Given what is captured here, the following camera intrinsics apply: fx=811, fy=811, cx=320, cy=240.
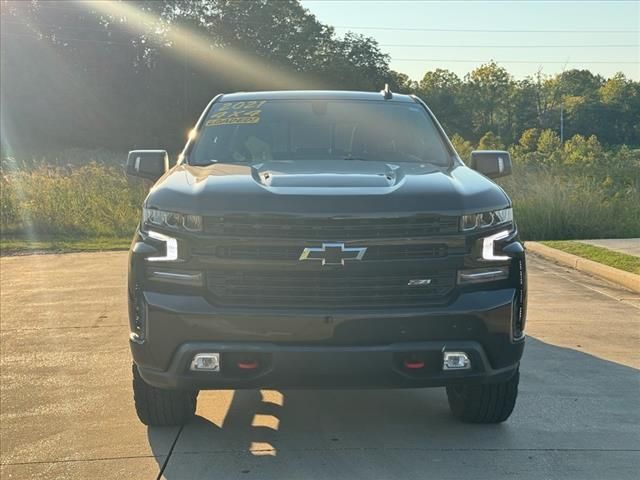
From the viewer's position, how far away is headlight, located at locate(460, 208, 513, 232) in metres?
3.76

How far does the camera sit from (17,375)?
5730mm

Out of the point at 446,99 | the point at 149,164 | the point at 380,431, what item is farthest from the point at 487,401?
the point at 446,99

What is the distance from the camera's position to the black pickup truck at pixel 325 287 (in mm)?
3619

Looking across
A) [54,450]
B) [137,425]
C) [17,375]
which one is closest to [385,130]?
[137,425]

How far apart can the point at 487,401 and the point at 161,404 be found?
173cm

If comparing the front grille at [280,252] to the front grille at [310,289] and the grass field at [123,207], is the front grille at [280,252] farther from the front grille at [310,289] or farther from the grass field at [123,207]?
the grass field at [123,207]

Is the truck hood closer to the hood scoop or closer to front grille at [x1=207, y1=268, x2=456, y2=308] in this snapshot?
the hood scoop

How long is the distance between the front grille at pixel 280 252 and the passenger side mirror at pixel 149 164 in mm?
1563

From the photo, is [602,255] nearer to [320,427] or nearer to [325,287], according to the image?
[320,427]

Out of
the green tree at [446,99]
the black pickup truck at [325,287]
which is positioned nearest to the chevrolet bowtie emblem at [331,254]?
the black pickup truck at [325,287]

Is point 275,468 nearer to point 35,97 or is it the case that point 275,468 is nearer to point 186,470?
point 186,470

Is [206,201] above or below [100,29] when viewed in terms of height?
below

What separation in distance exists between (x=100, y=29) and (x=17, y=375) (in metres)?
76.8

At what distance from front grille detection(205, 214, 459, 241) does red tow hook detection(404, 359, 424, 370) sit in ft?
1.86
